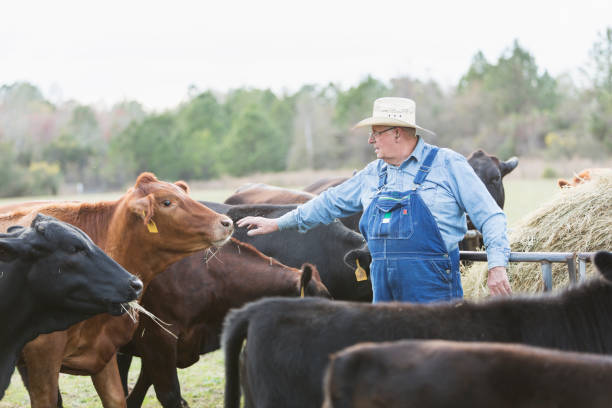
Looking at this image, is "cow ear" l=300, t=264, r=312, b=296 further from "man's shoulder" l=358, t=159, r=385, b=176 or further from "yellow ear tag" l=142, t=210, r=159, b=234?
"yellow ear tag" l=142, t=210, r=159, b=234

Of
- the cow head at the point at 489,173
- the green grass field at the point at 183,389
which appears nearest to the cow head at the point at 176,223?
the green grass field at the point at 183,389

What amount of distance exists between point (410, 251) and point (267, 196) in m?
6.16

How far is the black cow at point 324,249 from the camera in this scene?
22.7ft

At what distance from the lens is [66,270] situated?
4246mm

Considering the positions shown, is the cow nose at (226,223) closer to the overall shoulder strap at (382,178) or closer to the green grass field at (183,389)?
the overall shoulder strap at (382,178)

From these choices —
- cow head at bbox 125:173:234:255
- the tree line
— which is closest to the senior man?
cow head at bbox 125:173:234:255

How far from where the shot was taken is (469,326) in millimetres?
3006

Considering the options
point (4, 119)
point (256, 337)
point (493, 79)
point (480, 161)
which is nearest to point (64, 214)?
point (256, 337)

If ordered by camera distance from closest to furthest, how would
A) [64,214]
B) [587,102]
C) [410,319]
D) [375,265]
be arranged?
[410,319] < [375,265] < [64,214] < [587,102]

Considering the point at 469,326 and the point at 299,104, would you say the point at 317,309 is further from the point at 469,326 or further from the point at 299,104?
the point at 299,104

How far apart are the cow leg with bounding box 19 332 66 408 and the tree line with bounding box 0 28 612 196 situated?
181 feet

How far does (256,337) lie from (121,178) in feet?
241

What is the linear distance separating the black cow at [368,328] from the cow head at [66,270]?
4.57ft

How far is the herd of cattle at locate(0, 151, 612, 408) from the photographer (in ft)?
7.72
